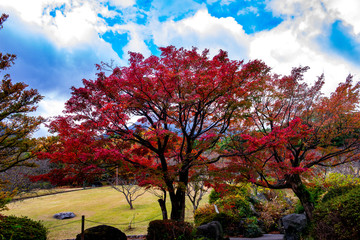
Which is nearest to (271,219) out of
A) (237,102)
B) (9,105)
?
(237,102)

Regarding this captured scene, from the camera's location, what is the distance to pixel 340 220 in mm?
5656

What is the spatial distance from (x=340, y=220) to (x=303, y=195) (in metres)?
3.86

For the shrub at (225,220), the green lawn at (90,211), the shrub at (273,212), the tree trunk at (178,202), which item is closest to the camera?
the tree trunk at (178,202)

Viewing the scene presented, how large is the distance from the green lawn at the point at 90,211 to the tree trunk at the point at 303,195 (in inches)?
299

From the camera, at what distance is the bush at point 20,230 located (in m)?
6.18

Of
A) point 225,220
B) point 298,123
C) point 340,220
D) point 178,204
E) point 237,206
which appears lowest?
point 225,220

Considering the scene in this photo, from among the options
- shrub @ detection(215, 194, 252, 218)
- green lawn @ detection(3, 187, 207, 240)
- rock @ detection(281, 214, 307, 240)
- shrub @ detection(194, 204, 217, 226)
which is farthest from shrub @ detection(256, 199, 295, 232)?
green lawn @ detection(3, 187, 207, 240)

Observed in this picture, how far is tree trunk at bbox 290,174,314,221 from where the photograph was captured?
362 inches

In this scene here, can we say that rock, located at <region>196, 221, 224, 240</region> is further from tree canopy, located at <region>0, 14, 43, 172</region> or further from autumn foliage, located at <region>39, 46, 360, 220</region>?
tree canopy, located at <region>0, 14, 43, 172</region>

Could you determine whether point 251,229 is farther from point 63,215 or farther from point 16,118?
point 63,215

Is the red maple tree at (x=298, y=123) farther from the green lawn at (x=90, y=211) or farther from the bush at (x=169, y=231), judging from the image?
the green lawn at (x=90, y=211)

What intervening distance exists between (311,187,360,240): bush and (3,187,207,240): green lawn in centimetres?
952

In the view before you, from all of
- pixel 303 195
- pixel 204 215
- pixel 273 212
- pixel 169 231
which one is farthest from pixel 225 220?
pixel 169 231

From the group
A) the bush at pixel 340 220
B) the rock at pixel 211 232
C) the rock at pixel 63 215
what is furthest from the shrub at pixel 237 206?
the rock at pixel 63 215
